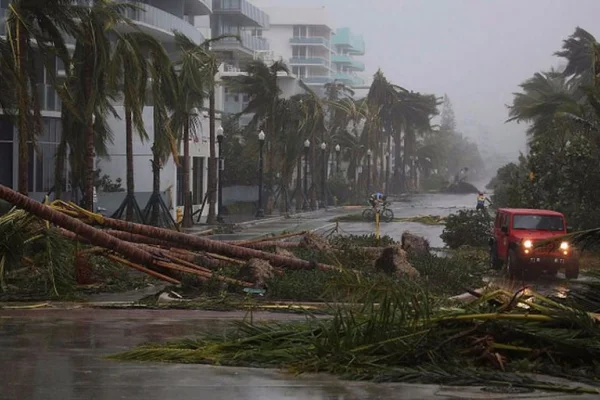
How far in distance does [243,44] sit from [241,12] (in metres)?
3.09

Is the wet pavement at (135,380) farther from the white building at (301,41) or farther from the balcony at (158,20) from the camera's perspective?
the white building at (301,41)

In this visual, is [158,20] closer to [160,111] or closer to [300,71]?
[160,111]

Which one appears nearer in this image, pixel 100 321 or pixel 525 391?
pixel 525 391

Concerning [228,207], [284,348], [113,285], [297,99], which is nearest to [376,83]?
[297,99]

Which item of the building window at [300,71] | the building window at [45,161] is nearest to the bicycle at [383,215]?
the building window at [45,161]

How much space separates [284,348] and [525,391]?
8.67 feet

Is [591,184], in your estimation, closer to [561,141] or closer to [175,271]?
[561,141]

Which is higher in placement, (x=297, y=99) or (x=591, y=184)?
(x=297, y=99)

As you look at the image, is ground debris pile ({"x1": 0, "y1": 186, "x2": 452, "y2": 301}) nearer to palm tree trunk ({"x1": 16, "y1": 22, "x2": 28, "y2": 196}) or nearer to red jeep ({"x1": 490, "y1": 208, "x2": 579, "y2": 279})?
red jeep ({"x1": 490, "y1": 208, "x2": 579, "y2": 279})

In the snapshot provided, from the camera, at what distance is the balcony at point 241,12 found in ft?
316

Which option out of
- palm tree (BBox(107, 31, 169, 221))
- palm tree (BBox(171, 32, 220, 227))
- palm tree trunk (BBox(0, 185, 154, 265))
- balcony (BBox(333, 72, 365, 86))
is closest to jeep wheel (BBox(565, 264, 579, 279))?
palm tree trunk (BBox(0, 185, 154, 265))

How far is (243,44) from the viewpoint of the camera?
97.2 m

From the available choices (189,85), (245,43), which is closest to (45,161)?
(189,85)

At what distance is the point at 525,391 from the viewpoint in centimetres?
945
